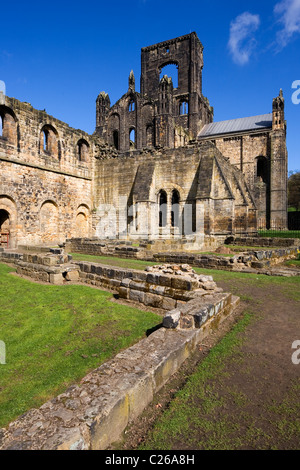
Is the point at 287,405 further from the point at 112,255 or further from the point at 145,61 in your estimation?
the point at 145,61

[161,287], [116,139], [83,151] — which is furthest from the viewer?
[116,139]

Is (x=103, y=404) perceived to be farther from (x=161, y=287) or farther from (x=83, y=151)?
(x=83, y=151)

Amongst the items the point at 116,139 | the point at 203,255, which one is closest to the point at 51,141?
the point at 203,255

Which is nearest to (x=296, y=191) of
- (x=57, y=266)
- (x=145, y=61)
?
(x=145, y=61)

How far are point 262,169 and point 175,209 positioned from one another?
70.6 feet

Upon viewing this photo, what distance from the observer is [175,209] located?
1802 cm

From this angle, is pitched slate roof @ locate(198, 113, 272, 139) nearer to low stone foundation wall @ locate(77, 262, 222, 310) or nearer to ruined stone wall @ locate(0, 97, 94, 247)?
ruined stone wall @ locate(0, 97, 94, 247)

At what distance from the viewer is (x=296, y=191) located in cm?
4475

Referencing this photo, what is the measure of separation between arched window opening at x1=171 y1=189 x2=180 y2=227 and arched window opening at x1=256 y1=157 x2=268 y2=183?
63.1 feet

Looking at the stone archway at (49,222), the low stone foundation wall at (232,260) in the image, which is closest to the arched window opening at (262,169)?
the low stone foundation wall at (232,260)

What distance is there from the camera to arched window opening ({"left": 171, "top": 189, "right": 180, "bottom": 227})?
1794cm

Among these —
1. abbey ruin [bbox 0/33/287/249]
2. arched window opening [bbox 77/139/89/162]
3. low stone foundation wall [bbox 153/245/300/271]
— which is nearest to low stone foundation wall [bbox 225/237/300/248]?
abbey ruin [bbox 0/33/287/249]
